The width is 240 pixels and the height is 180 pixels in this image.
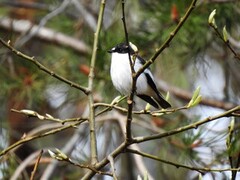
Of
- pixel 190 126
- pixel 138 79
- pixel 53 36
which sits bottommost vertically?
pixel 190 126

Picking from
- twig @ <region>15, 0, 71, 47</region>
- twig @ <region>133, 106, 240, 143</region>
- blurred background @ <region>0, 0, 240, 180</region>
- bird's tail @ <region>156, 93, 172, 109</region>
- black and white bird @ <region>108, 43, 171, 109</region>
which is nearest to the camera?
twig @ <region>133, 106, 240, 143</region>

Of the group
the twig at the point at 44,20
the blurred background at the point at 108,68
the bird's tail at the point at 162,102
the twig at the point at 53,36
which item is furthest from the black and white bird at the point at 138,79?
the twig at the point at 53,36

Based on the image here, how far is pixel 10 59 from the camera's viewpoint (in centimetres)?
386

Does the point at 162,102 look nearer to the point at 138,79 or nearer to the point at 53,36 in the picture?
the point at 138,79

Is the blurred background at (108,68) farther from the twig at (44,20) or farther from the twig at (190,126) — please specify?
the twig at (190,126)

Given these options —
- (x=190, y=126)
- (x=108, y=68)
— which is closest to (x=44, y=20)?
(x=108, y=68)

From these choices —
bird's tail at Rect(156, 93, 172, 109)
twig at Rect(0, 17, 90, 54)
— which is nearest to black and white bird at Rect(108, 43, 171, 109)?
bird's tail at Rect(156, 93, 172, 109)

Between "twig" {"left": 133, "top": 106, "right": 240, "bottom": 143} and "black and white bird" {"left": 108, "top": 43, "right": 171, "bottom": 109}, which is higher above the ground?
"black and white bird" {"left": 108, "top": 43, "right": 171, "bottom": 109}

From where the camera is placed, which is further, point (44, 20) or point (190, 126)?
point (44, 20)

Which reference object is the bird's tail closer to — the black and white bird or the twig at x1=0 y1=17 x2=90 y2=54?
the black and white bird

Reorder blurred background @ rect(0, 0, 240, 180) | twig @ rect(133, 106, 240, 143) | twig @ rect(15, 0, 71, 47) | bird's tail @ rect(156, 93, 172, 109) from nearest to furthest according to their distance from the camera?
1. twig @ rect(133, 106, 240, 143)
2. bird's tail @ rect(156, 93, 172, 109)
3. blurred background @ rect(0, 0, 240, 180)
4. twig @ rect(15, 0, 71, 47)

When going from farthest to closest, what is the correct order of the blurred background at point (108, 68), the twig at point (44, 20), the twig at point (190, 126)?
the twig at point (44, 20), the blurred background at point (108, 68), the twig at point (190, 126)

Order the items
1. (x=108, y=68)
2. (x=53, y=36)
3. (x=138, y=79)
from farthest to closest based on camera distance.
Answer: (x=53, y=36), (x=108, y=68), (x=138, y=79)

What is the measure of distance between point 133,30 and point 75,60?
48 cm
